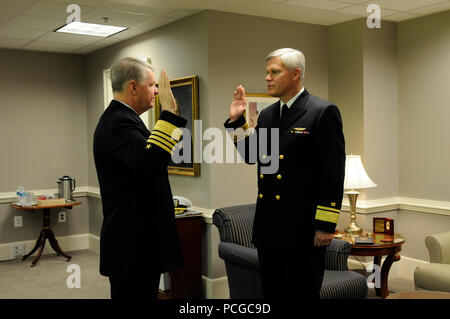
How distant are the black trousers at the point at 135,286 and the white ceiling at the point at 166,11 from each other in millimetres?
2436

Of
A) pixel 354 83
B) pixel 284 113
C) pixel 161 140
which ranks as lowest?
pixel 161 140

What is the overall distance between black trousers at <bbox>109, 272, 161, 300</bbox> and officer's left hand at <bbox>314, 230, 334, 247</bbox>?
0.65 m

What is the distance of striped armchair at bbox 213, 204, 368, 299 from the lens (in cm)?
309

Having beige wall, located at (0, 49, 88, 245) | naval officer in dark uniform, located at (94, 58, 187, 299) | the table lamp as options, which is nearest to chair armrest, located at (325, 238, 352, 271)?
the table lamp

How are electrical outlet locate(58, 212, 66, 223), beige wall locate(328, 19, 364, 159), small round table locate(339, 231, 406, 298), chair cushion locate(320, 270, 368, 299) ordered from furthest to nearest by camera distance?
electrical outlet locate(58, 212, 66, 223)
beige wall locate(328, 19, 364, 159)
small round table locate(339, 231, 406, 298)
chair cushion locate(320, 270, 368, 299)

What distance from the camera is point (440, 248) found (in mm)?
3561

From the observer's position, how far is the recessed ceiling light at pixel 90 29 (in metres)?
4.55

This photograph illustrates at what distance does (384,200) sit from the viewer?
15.1 ft

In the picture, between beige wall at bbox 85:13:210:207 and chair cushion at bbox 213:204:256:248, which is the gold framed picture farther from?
chair cushion at bbox 213:204:256:248

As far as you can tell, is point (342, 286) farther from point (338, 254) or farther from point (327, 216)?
point (327, 216)

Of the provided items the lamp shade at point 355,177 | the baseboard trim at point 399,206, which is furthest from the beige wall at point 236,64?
the lamp shade at point 355,177

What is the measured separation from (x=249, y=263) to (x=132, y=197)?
1566 mm

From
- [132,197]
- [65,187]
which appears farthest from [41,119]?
[132,197]

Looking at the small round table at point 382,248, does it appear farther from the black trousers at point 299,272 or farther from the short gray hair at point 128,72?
the short gray hair at point 128,72
